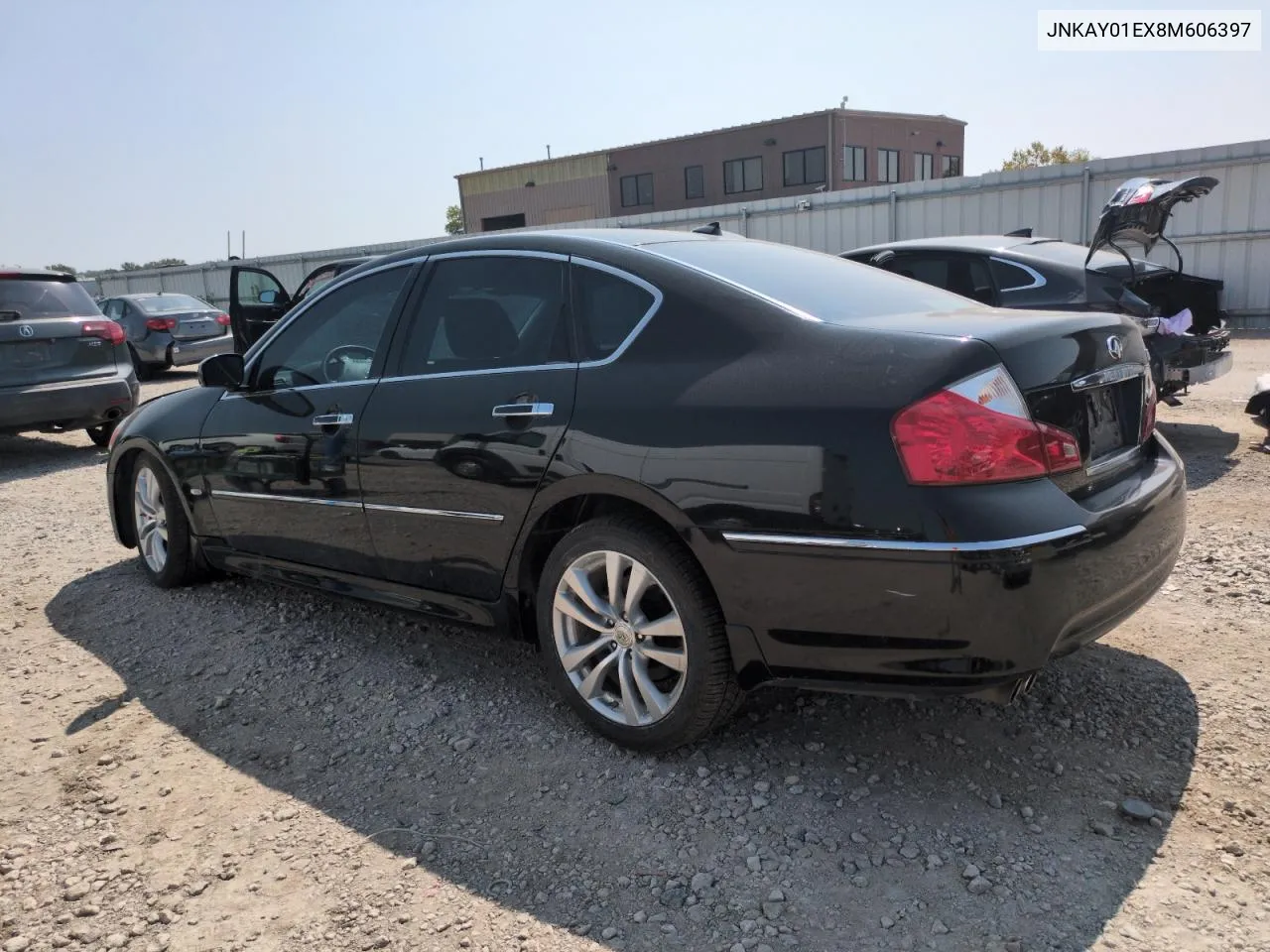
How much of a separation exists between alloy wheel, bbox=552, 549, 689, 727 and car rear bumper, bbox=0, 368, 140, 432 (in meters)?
7.40

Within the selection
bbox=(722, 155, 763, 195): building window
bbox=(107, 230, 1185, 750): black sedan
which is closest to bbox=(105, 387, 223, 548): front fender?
bbox=(107, 230, 1185, 750): black sedan

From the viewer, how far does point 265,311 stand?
33.0 ft

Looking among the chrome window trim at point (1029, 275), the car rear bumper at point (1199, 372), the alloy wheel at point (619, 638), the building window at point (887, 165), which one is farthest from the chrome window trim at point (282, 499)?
the building window at point (887, 165)

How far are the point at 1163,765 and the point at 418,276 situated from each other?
3032 mm

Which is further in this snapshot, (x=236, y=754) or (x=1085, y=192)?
(x=1085, y=192)

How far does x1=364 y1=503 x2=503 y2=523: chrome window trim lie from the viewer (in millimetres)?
3303

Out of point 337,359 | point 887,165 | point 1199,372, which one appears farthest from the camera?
point 887,165

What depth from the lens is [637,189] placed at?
47.7 m

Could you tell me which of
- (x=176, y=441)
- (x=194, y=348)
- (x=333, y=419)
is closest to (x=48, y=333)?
(x=176, y=441)

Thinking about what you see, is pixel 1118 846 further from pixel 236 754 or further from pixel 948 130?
pixel 948 130

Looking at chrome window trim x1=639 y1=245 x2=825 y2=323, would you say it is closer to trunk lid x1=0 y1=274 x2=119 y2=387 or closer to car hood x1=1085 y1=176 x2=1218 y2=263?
car hood x1=1085 y1=176 x2=1218 y2=263

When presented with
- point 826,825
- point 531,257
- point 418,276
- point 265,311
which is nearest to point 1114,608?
point 826,825

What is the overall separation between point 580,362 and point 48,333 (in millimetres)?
7699

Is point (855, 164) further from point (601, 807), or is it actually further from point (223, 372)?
point (601, 807)
